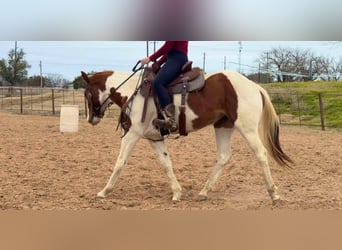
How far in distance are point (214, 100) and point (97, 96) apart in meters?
0.63

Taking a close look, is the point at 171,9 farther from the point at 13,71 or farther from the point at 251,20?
the point at 13,71

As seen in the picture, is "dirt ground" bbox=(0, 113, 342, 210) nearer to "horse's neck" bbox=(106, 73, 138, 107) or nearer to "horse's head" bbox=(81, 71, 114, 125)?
"horse's head" bbox=(81, 71, 114, 125)

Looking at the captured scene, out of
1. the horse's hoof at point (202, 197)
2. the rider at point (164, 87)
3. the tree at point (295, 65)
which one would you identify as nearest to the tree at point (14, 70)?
the tree at point (295, 65)

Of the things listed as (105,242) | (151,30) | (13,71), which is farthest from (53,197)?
(151,30)

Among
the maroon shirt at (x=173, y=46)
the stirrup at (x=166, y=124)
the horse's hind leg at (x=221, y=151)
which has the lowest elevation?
the horse's hind leg at (x=221, y=151)

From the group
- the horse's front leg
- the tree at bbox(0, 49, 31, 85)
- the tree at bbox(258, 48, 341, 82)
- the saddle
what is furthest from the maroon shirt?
the horse's front leg

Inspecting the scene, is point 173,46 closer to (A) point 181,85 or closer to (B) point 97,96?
(A) point 181,85

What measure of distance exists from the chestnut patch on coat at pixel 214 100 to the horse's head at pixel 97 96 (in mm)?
461

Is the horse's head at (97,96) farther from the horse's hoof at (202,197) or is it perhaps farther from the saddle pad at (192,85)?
the horse's hoof at (202,197)

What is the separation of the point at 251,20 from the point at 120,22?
0.54 feet

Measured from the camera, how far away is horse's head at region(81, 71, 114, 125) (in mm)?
2107

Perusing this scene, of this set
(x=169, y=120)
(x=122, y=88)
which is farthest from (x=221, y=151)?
(x=122, y=88)

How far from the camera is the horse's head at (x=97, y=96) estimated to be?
211cm

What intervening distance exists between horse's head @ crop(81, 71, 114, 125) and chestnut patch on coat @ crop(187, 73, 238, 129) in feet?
1.51
